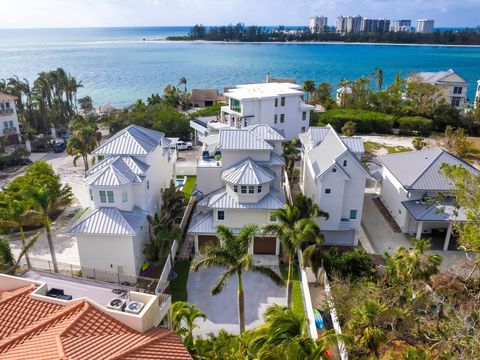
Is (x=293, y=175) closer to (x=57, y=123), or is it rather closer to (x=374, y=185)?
(x=374, y=185)

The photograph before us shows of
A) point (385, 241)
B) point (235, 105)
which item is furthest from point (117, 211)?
point (235, 105)

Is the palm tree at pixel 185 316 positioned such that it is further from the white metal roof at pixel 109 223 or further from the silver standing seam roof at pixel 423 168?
the silver standing seam roof at pixel 423 168

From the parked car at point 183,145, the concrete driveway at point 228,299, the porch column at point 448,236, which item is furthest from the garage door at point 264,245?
the parked car at point 183,145

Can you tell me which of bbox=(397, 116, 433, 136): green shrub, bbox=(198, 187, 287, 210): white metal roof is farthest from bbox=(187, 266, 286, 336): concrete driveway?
bbox=(397, 116, 433, 136): green shrub

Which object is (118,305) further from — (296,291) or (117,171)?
(296,291)

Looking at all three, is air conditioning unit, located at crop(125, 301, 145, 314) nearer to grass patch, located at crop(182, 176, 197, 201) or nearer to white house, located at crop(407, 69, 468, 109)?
grass patch, located at crop(182, 176, 197, 201)

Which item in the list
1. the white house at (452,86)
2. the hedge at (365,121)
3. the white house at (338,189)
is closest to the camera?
the white house at (338,189)

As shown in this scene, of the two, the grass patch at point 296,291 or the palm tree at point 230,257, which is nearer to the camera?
the palm tree at point 230,257
